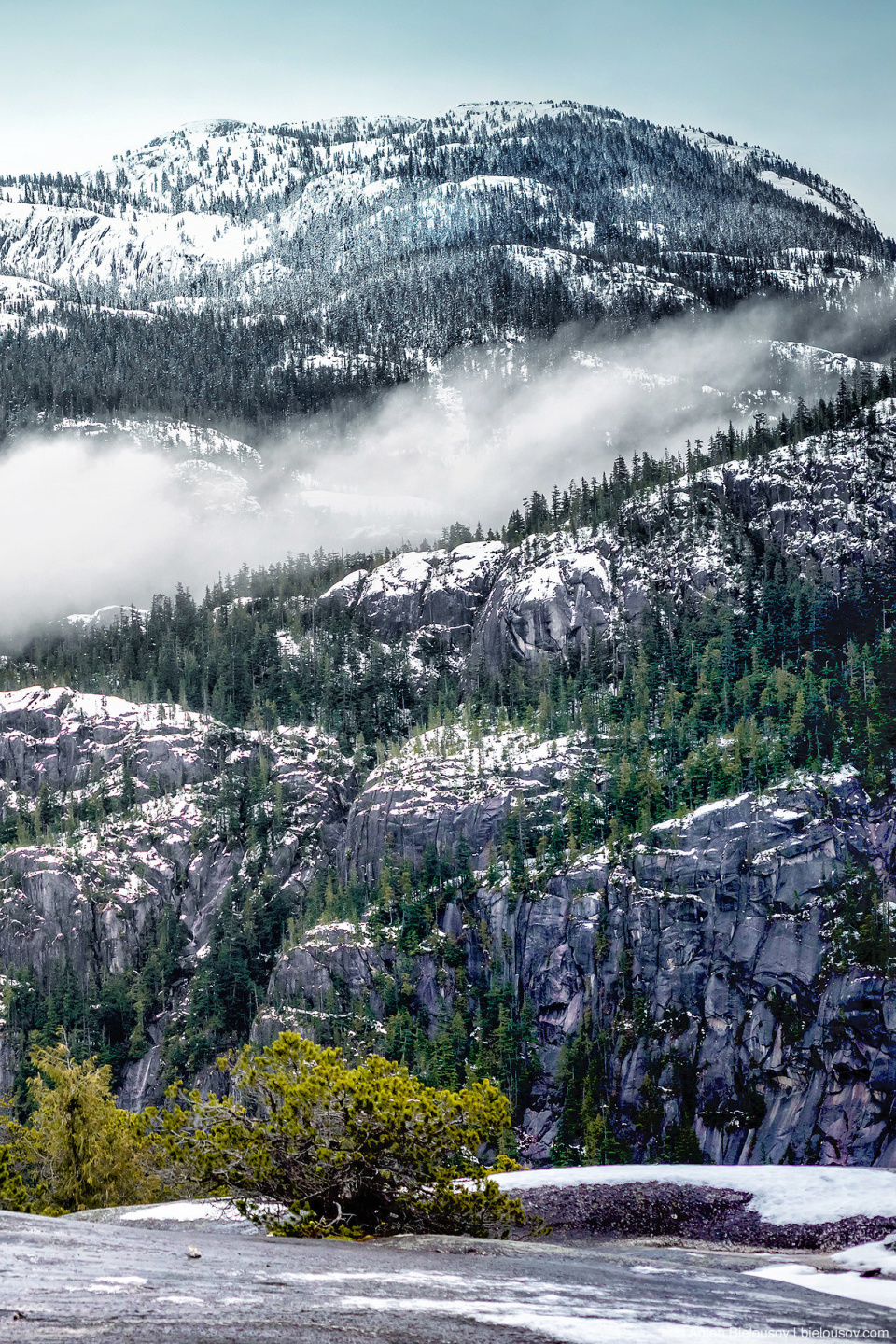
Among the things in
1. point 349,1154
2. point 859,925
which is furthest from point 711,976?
point 349,1154

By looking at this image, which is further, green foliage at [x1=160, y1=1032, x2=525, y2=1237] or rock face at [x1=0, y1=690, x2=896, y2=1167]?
rock face at [x1=0, y1=690, x2=896, y2=1167]

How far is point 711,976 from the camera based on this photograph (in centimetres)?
15250

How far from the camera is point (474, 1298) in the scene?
15594 millimetres

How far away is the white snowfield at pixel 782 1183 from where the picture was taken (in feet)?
115

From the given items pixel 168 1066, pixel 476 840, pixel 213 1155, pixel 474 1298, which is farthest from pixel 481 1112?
pixel 168 1066

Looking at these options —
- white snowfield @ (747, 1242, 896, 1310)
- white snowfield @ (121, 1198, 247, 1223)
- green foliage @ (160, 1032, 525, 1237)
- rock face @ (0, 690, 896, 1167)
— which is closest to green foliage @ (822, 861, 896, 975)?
rock face @ (0, 690, 896, 1167)

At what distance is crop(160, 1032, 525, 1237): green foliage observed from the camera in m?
30.1

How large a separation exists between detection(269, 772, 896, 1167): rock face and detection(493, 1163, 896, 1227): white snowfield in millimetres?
95918

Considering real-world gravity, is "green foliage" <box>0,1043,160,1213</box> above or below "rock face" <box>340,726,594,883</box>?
below

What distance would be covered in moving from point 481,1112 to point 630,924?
130 meters

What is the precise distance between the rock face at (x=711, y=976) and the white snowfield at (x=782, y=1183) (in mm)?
95918

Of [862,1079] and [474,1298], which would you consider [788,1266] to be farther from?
[862,1079]

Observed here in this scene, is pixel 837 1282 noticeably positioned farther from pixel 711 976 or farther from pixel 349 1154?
pixel 711 976

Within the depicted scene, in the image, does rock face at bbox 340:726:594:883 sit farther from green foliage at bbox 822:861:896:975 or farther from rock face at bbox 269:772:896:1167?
green foliage at bbox 822:861:896:975
